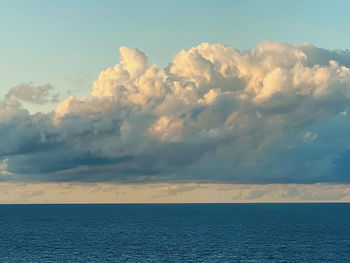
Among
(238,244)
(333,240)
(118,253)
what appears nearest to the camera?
(118,253)

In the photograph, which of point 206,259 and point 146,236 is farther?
point 146,236

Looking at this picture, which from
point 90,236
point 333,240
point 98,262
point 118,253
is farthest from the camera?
point 90,236

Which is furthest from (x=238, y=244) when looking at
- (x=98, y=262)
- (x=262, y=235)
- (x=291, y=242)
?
(x=98, y=262)

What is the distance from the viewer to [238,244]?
162 metres

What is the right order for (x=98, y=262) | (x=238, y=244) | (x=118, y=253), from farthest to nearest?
(x=238, y=244) < (x=118, y=253) < (x=98, y=262)

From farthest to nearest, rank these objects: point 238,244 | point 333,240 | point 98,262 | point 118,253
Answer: point 333,240, point 238,244, point 118,253, point 98,262

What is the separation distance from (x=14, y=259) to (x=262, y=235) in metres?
104

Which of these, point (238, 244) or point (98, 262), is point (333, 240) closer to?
point (238, 244)

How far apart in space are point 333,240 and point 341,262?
52659 mm

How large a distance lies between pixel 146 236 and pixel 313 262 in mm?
82584

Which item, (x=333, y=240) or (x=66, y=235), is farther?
(x=66, y=235)

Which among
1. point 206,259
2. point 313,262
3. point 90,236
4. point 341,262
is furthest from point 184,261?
point 90,236

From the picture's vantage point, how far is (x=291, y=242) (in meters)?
168

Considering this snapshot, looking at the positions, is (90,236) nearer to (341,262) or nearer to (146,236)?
(146,236)
